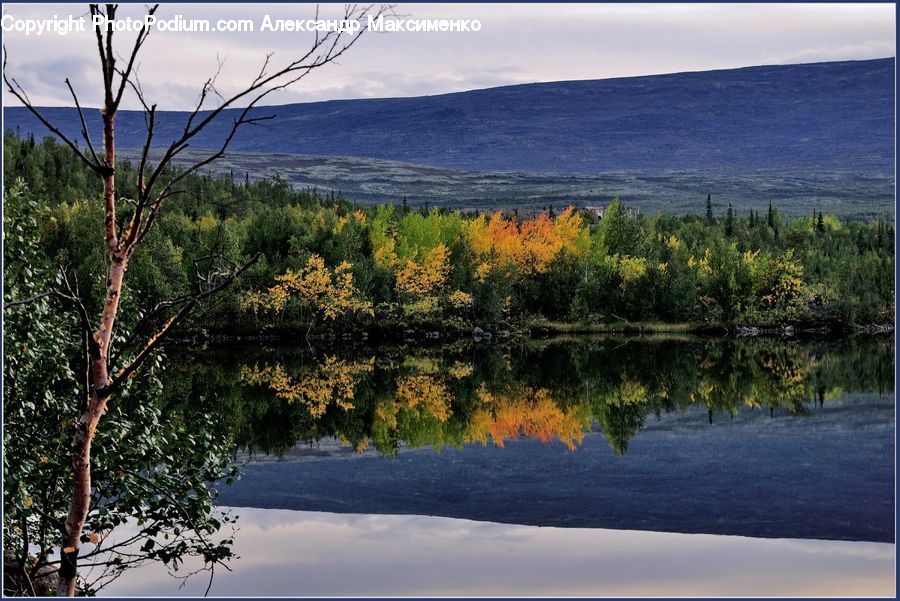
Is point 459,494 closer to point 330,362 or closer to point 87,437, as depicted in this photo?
point 87,437

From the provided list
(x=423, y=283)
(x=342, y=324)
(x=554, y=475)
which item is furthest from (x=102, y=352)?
(x=423, y=283)

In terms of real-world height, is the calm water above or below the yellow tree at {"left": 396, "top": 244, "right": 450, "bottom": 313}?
above

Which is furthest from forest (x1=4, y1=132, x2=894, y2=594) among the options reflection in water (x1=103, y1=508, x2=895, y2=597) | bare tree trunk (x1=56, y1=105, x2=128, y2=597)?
reflection in water (x1=103, y1=508, x2=895, y2=597)

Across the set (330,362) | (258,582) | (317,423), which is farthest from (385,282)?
(258,582)

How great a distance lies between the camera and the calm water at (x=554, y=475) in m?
16.7

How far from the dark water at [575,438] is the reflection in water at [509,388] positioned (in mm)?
116

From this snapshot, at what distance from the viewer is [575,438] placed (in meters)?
30.6

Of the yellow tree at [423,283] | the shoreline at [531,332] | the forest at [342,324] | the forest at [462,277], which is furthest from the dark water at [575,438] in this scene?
the yellow tree at [423,283]

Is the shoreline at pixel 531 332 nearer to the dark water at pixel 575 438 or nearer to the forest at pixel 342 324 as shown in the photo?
the forest at pixel 342 324

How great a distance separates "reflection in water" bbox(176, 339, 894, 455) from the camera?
105 feet

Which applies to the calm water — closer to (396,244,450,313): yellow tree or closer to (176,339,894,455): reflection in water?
(176,339,894,455): reflection in water

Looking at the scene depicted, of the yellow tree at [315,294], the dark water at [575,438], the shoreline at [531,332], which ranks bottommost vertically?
the shoreline at [531,332]

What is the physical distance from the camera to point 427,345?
6038 centimetres

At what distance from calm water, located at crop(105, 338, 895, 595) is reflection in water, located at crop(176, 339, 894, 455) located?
0.15m
